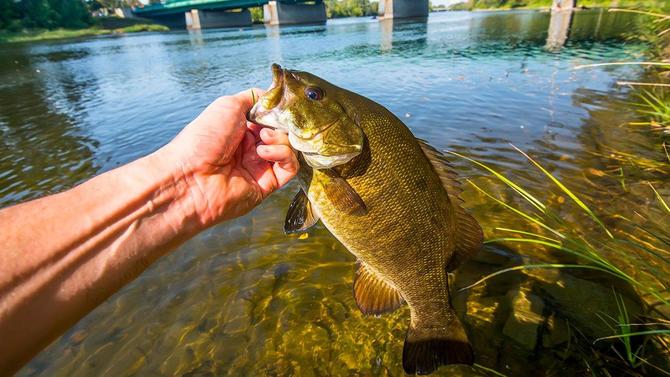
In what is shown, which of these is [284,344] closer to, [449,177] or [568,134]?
[449,177]

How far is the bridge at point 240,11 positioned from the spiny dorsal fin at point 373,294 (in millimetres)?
87279

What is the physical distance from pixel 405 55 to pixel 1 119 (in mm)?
22053

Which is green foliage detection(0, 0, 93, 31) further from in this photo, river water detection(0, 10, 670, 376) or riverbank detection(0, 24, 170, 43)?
river water detection(0, 10, 670, 376)

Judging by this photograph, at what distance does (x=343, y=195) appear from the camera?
241 centimetres

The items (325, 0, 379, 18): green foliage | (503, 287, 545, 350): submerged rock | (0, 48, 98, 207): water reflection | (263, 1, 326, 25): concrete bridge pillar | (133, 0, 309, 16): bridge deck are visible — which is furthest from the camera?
(325, 0, 379, 18): green foliage

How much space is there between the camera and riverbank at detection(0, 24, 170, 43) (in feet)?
172

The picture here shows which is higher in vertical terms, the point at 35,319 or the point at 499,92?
the point at 35,319

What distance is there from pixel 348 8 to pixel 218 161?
150 m

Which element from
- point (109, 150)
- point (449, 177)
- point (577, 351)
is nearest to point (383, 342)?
point (577, 351)

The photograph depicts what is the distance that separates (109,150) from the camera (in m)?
9.79

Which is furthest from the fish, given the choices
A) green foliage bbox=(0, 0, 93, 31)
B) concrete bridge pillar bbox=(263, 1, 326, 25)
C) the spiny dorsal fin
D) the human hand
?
concrete bridge pillar bbox=(263, 1, 326, 25)

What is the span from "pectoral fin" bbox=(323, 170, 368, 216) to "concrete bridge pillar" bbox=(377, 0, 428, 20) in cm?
9022

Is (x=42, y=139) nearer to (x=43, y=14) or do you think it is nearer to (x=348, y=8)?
(x=43, y=14)

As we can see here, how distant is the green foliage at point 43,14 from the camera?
56.6 m
